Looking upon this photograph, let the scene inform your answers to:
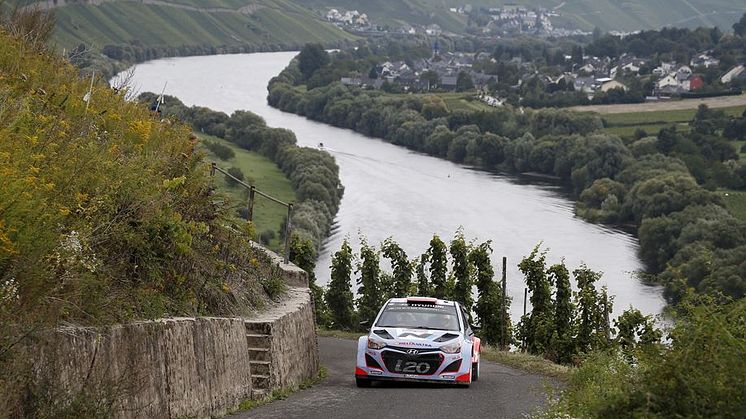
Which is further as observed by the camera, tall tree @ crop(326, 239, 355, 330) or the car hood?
tall tree @ crop(326, 239, 355, 330)

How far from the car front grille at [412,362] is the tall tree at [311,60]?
140 meters

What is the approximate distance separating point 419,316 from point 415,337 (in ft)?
3.12

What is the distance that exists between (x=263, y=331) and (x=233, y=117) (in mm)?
84463

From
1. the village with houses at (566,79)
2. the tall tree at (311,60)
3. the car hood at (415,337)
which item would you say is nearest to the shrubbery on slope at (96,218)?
the car hood at (415,337)

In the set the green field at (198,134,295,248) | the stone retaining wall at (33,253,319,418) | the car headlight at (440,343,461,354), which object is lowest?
the green field at (198,134,295,248)

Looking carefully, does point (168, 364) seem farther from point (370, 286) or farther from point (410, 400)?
point (370, 286)

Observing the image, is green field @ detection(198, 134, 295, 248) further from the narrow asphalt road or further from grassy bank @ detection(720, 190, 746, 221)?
the narrow asphalt road

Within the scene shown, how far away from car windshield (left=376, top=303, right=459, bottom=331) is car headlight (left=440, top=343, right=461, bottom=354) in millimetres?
643

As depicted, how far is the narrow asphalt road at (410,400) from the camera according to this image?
1375cm

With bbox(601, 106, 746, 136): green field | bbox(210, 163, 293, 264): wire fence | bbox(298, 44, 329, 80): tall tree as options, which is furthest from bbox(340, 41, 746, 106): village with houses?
bbox(210, 163, 293, 264): wire fence

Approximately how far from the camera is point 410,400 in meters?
15.2

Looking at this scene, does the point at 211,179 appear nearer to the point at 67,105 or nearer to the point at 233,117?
the point at 67,105

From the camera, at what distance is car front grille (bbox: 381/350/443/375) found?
16922 mm

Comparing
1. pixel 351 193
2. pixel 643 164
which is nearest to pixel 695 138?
pixel 643 164
